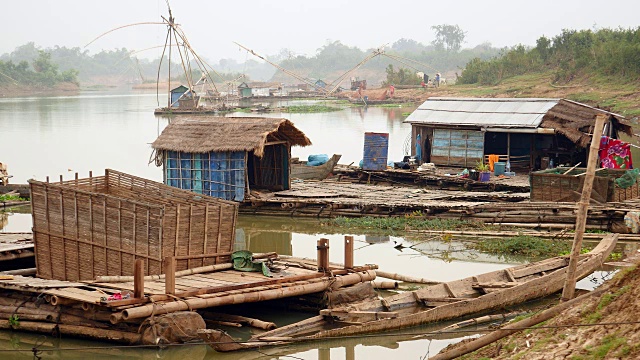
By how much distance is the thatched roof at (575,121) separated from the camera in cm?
2025

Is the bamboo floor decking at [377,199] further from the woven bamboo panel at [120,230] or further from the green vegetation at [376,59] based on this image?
the green vegetation at [376,59]

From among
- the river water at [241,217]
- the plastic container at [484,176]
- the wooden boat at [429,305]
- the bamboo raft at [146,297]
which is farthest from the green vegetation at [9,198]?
the wooden boat at [429,305]

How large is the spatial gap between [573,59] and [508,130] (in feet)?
81.4

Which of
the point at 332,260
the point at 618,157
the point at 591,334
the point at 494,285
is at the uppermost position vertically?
the point at 618,157

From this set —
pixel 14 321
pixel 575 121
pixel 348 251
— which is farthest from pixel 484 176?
pixel 14 321

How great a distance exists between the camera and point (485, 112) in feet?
74.2

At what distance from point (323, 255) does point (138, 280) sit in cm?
253

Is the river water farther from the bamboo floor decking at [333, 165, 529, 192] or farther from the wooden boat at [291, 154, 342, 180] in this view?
the bamboo floor decking at [333, 165, 529, 192]

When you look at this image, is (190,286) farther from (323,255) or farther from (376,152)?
(376,152)

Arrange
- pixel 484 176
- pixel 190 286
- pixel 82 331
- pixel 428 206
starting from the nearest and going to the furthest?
pixel 82 331 → pixel 190 286 → pixel 428 206 → pixel 484 176

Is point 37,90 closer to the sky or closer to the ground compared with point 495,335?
closer to the sky

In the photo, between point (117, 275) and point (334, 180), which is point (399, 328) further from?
point (334, 180)

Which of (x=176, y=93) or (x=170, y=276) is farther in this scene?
Answer: (x=176, y=93)

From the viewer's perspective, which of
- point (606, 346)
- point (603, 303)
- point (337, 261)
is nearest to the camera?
point (606, 346)
